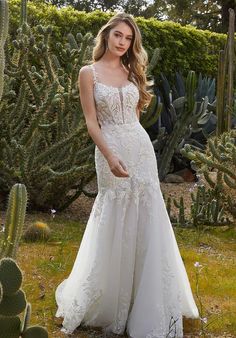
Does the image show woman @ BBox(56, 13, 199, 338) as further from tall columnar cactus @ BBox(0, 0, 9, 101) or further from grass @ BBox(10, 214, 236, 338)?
tall columnar cactus @ BBox(0, 0, 9, 101)

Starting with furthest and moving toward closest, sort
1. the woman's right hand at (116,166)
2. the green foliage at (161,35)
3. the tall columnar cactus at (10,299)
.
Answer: the green foliage at (161,35) < the woman's right hand at (116,166) < the tall columnar cactus at (10,299)

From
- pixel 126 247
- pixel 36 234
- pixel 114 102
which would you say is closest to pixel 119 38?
pixel 114 102

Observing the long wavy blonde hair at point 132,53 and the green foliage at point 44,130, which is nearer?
the long wavy blonde hair at point 132,53

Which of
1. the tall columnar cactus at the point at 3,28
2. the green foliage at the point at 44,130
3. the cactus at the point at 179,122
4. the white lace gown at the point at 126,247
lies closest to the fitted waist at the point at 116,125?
the white lace gown at the point at 126,247

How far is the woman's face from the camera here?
13.1 feet

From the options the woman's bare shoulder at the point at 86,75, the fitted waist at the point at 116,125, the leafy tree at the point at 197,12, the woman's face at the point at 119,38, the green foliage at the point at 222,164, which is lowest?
the green foliage at the point at 222,164

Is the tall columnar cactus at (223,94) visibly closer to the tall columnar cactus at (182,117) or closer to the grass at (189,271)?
the tall columnar cactus at (182,117)

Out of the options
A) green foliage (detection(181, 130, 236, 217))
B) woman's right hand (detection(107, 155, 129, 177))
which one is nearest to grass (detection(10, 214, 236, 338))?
green foliage (detection(181, 130, 236, 217))

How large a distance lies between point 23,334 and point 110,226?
187 centimetres

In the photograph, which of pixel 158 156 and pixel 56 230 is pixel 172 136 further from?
pixel 56 230

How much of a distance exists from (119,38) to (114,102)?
1.18 ft

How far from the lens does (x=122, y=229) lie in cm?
399

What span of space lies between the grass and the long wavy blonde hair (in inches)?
50.4

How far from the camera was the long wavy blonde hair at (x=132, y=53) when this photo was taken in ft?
13.1
